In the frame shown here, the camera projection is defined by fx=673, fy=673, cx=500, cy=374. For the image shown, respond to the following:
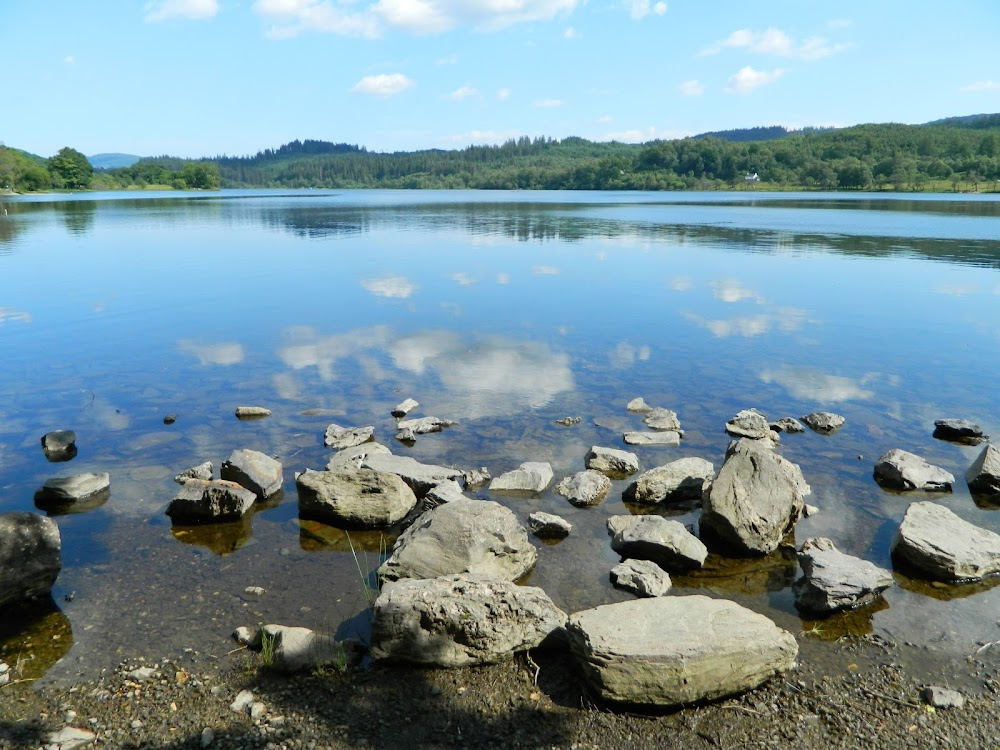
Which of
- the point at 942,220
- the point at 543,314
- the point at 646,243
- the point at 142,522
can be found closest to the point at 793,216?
the point at 942,220

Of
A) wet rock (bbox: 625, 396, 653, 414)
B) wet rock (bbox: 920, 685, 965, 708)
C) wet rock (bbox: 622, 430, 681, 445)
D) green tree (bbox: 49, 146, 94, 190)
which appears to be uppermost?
green tree (bbox: 49, 146, 94, 190)

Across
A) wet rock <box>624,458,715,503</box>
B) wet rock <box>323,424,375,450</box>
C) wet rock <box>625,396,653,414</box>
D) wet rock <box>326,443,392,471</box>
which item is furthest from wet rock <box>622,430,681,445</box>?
wet rock <box>323,424,375,450</box>

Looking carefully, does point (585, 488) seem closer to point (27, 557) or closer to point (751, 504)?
point (751, 504)

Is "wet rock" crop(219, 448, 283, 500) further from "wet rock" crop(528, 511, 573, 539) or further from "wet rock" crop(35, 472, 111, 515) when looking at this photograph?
"wet rock" crop(528, 511, 573, 539)

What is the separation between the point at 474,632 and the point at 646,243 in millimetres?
50422

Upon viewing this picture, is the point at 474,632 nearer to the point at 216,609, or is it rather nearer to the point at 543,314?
the point at 216,609

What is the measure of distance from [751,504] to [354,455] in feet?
22.7

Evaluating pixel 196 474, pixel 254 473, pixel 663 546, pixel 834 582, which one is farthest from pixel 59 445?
pixel 834 582

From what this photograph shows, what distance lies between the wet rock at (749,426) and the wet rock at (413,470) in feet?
20.1

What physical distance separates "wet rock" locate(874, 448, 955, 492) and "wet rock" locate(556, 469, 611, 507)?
16.3 feet

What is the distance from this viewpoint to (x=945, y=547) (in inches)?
363

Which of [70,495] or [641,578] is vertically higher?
[70,495]

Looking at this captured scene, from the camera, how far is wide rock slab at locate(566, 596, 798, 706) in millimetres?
6566

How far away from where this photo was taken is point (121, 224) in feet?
235
